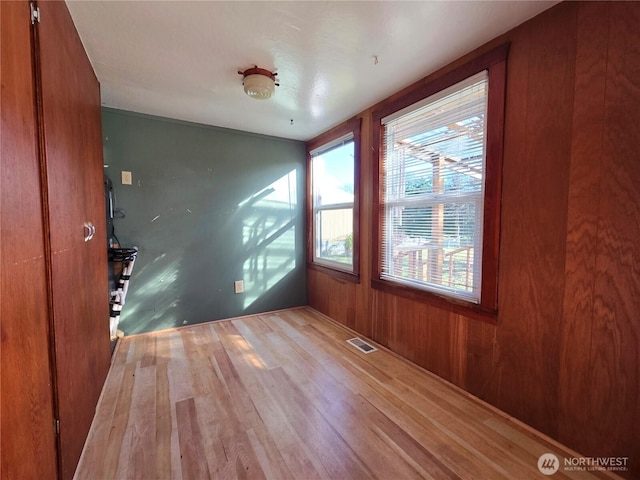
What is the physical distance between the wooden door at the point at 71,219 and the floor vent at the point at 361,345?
1.90m

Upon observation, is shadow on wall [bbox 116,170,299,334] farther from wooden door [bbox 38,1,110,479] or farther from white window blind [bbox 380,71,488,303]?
white window blind [bbox 380,71,488,303]

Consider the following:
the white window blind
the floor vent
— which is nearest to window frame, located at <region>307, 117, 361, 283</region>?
the white window blind

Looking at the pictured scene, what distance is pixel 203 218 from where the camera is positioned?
9.86 feet

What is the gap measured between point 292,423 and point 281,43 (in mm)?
2211

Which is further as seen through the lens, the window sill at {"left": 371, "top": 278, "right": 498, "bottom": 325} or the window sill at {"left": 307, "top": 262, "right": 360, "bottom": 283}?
the window sill at {"left": 307, "top": 262, "right": 360, "bottom": 283}

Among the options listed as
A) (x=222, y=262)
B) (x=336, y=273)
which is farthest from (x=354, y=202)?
(x=222, y=262)

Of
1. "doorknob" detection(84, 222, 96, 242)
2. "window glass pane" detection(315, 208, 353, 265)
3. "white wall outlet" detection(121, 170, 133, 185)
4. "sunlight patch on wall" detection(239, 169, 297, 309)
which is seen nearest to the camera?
"doorknob" detection(84, 222, 96, 242)

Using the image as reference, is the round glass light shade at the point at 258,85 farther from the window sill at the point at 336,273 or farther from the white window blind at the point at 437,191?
the window sill at the point at 336,273

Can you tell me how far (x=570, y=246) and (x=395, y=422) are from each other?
131 cm

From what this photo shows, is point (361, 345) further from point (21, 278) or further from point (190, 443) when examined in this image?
point (21, 278)

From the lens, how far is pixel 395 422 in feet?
5.16

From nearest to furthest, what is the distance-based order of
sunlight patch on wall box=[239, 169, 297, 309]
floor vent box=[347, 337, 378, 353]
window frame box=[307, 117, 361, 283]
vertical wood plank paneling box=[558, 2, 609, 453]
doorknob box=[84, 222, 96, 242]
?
vertical wood plank paneling box=[558, 2, 609, 453], doorknob box=[84, 222, 96, 242], floor vent box=[347, 337, 378, 353], window frame box=[307, 117, 361, 283], sunlight patch on wall box=[239, 169, 297, 309]

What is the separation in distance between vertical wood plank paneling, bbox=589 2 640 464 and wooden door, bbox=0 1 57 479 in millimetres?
2217

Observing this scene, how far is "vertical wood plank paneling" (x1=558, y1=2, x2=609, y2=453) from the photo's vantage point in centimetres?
125
